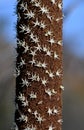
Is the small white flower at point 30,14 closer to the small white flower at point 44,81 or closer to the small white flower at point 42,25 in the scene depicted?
the small white flower at point 42,25

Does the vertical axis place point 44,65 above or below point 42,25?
below

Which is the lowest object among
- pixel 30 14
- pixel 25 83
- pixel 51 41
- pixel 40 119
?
pixel 40 119

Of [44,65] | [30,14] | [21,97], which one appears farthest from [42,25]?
[21,97]

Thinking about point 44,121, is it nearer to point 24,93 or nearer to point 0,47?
point 24,93

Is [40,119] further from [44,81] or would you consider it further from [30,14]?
[30,14]

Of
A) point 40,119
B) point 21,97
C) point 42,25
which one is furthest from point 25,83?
point 42,25

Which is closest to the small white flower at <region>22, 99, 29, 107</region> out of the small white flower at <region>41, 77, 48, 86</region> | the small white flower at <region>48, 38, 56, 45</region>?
the small white flower at <region>41, 77, 48, 86</region>

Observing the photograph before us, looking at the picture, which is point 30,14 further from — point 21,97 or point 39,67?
point 21,97

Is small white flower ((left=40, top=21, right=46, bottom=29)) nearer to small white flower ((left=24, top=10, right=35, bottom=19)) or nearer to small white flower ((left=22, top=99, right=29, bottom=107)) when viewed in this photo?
small white flower ((left=24, top=10, right=35, bottom=19))

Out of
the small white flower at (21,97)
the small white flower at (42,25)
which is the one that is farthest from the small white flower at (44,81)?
the small white flower at (42,25)
